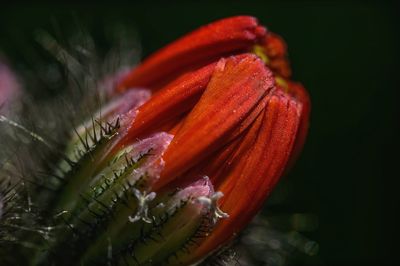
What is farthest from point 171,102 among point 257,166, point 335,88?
point 335,88

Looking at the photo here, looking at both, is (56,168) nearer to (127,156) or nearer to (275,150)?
(127,156)

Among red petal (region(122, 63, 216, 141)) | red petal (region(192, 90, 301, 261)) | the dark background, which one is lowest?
the dark background

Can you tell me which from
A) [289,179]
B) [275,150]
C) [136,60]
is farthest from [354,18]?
[275,150]

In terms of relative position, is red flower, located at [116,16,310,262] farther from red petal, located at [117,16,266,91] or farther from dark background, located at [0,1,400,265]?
dark background, located at [0,1,400,265]

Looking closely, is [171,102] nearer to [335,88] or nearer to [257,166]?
[257,166]

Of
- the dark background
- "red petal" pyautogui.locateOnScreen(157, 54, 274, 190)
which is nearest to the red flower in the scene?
"red petal" pyautogui.locateOnScreen(157, 54, 274, 190)

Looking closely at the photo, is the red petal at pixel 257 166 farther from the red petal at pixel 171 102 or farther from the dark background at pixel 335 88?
the dark background at pixel 335 88

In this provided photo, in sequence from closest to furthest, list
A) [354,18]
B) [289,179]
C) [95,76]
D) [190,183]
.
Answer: [190,183], [95,76], [289,179], [354,18]

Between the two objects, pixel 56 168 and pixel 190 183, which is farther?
pixel 56 168
